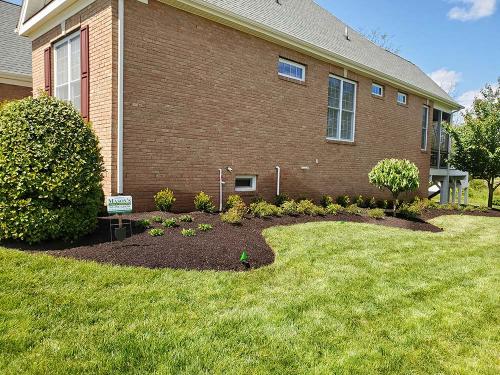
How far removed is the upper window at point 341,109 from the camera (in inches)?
462

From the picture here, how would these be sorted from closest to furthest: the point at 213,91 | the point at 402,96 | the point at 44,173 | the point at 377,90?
the point at 44,173 < the point at 213,91 < the point at 377,90 < the point at 402,96

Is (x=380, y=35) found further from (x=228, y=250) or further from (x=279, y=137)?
(x=228, y=250)

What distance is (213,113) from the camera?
8.34 m

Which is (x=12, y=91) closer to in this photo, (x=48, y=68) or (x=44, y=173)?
(x=48, y=68)

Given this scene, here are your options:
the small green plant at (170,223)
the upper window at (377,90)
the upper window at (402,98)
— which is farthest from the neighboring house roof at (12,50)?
the upper window at (402,98)

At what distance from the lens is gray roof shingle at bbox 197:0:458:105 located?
30.1 ft

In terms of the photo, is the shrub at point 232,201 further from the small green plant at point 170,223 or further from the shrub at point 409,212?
the shrub at point 409,212

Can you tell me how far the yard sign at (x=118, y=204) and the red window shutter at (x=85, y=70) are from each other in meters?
3.27

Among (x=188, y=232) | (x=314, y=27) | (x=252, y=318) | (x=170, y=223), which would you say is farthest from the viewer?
(x=314, y=27)

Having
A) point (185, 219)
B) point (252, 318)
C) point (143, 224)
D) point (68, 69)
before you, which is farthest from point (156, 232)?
point (68, 69)

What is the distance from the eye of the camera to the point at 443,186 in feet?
61.2

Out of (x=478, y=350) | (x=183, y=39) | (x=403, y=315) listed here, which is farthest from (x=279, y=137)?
(x=478, y=350)

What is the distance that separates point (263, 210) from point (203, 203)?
1.44 meters

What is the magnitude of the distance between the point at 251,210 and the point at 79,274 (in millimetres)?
4712
